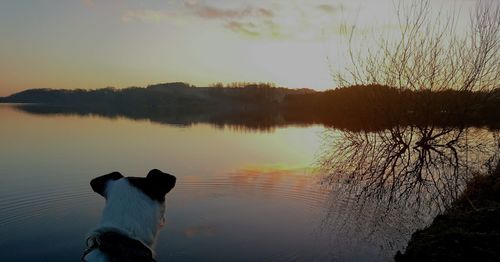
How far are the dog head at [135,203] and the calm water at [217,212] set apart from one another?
5056mm

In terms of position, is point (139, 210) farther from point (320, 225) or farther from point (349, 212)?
point (349, 212)

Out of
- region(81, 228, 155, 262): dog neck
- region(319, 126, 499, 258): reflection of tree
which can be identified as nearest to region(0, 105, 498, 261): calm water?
region(319, 126, 499, 258): reflection of tree

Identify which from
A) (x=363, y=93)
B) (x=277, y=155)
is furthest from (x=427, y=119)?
(x=277, y=155)

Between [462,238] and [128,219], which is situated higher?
[128,219]

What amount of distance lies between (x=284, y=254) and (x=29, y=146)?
69.0 feet

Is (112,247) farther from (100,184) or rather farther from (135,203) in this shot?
(100,184)

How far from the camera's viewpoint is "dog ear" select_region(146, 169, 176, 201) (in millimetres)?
3404

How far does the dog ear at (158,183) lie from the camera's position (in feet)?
11.2

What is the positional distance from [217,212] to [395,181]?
7.44 meters

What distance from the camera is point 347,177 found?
52.6 ft

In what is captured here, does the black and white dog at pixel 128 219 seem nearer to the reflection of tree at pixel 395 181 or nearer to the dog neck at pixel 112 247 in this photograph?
the dog neck at pixel 112 247

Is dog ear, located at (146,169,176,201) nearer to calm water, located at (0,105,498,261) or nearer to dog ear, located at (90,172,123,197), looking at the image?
dog ear, located at (90,172,123,197)

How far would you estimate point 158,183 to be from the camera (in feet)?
11.3

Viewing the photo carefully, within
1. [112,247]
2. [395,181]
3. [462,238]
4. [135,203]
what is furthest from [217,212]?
[112,247]
